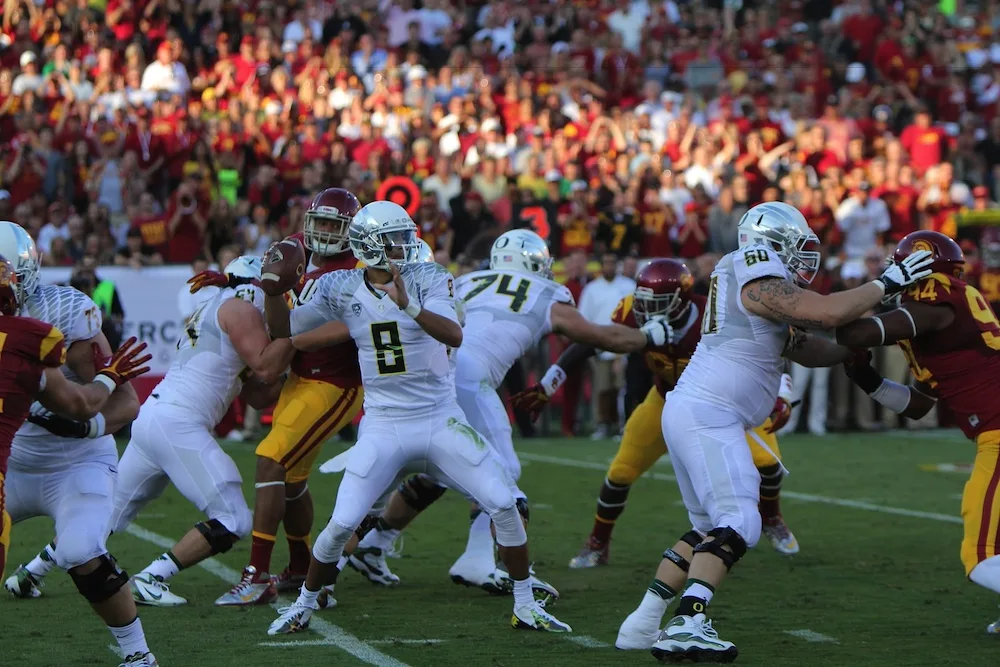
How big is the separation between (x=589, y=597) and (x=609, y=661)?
1.47 m

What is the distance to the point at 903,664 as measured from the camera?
19.0 ft

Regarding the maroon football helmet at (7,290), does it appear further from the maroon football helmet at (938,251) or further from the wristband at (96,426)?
the maroon football helmet at (938,251)

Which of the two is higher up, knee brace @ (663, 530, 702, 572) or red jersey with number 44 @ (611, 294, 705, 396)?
red jersey with number 44 @ (611, 294, 705, 396)

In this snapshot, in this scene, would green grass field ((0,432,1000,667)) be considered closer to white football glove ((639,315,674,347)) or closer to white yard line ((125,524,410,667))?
white yard line ((125,524,410,667))

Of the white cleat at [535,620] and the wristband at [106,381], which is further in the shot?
the white cleat at [535,620]

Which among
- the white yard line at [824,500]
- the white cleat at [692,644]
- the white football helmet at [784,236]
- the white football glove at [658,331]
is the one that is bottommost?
the white yard line at [824,500]

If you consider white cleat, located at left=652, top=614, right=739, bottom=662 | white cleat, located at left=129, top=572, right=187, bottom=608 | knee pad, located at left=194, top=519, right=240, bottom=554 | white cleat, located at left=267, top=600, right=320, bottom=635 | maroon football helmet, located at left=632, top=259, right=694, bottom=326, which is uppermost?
maroon football helmet, located at left=632, top=259, right=694, bottom=326

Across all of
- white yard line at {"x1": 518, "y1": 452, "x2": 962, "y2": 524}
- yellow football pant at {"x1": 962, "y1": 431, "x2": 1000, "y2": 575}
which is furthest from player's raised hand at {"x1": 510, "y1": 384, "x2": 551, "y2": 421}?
white yard line at {"x1": 518, "y1": 452, "x2": 962, "y2": 524}

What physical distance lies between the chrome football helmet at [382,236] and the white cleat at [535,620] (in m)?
1.57

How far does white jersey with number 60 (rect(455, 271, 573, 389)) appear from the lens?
750 cm

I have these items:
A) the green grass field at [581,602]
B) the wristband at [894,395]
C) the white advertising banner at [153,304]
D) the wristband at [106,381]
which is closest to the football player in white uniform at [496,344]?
the green grass field at [581,602]

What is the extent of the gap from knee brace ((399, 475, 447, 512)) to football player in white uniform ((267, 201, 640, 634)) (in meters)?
1.03

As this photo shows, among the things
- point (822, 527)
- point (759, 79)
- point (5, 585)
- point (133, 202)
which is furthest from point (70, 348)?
point (759, 79)

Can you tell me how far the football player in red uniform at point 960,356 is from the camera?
243 inches
